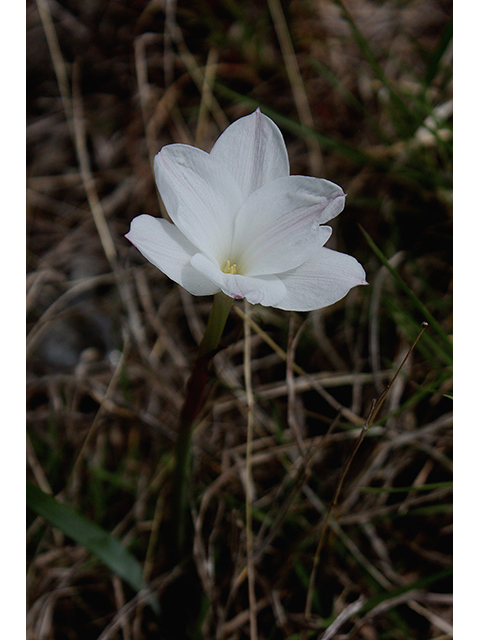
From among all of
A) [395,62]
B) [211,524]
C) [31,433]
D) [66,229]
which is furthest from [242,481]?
[395,62]

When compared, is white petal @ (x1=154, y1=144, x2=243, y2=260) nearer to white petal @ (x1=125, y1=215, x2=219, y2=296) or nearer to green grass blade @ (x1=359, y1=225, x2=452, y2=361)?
white petal @ (x1=125, y1=215, x2=219, y2=296)

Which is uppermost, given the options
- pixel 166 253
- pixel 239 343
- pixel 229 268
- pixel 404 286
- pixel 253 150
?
pixel 253 150

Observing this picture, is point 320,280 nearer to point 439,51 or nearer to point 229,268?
point 229,268

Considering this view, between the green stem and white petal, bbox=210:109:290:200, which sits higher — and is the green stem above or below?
below

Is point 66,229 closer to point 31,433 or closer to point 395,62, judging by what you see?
point 31,433

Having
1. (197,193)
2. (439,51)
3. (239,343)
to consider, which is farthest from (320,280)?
(439,51)

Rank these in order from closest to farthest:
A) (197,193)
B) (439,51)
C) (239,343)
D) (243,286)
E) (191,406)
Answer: (243,286) → (197,193) → (191,406) → (439,51) → (239,343)

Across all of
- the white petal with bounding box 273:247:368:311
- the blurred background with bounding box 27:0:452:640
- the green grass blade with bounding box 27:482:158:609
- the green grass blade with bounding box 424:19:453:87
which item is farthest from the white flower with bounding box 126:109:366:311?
the green grass blade with bounding box 424:19:453:87
